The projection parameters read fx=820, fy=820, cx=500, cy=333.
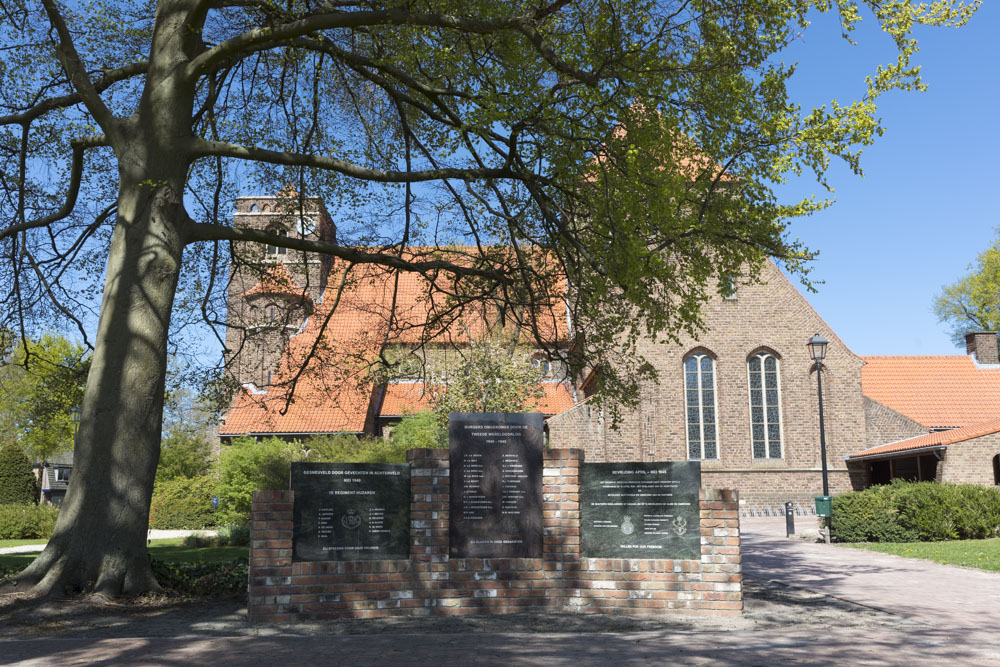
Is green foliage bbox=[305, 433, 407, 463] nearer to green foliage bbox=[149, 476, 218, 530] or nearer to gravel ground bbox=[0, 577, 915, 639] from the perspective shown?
green foliage bbox=[149, 476, 218, 530]

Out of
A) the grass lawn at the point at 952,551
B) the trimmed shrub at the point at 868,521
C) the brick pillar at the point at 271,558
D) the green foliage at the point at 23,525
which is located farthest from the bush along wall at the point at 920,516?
the green foliage at the point at 23,525

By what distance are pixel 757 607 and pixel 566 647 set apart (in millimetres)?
3357

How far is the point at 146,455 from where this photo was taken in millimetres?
10219

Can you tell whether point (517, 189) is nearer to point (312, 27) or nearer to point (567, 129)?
point (567, 129)

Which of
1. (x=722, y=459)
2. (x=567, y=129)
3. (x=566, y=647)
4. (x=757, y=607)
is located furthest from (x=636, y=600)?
(x=722, y=459)

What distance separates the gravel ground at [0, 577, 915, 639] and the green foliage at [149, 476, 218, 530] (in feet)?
79.7

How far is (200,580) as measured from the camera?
1062cm

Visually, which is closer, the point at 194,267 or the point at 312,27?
the point at 312,27

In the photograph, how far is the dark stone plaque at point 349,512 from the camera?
8.91 m

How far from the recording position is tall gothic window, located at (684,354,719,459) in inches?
1275

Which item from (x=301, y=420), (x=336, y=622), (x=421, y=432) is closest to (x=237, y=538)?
(x=421, y=432)

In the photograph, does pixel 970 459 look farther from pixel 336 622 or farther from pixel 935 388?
pixel 336 622

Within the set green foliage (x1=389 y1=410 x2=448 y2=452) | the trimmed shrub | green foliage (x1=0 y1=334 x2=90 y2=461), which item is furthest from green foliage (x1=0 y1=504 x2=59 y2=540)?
the trimmed shrub

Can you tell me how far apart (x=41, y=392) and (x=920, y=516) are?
64.3 ft
